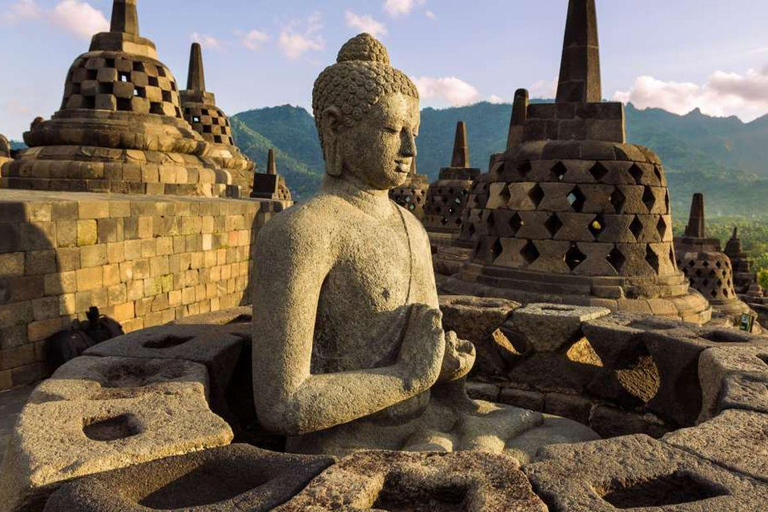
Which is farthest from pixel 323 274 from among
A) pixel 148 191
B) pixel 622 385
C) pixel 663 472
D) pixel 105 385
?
pixel 148 191

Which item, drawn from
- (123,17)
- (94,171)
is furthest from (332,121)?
(123,17)

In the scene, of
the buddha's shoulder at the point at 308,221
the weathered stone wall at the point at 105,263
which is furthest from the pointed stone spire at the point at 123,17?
the buddha's shoulder at the point at 308,221

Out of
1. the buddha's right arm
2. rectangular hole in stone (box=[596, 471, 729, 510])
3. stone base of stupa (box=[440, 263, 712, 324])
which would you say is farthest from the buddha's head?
stone base of stupa (box=[440, 263, 712, 324])

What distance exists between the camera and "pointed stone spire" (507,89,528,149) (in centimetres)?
831

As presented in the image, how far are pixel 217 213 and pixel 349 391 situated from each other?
6697 millimetres

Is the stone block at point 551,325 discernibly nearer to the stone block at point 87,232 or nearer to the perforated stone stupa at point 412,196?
the stone block at point 87,232

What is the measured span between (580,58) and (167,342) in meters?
6.11

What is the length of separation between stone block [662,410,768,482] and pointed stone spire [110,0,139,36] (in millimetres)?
11486

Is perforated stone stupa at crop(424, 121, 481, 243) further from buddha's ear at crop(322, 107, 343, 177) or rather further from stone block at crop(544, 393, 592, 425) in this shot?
buddha's ear at crop(322, 107, 343, 177)

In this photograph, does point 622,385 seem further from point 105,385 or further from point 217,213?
point 217,213

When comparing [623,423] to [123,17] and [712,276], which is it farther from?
[712,276]

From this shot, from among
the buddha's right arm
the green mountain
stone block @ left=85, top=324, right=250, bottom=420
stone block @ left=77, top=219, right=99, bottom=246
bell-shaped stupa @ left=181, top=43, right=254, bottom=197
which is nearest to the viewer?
the buddha's right arm

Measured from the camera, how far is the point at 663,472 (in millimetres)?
1847

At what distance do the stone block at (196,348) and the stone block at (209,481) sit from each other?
97 cm
